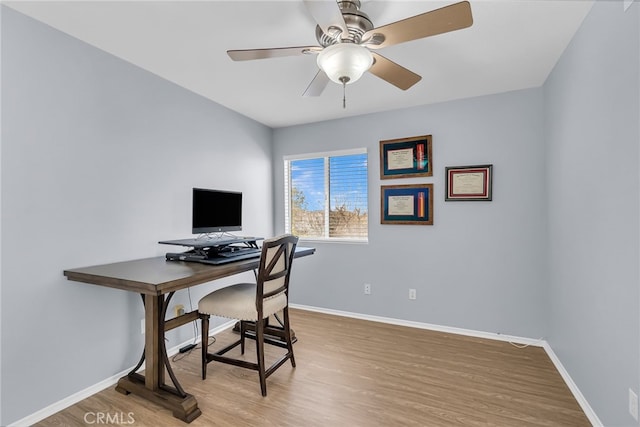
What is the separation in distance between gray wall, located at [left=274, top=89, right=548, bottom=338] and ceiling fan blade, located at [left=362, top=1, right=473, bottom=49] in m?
1.85

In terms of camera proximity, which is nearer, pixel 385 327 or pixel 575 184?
pixel 575 184

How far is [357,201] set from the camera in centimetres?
362

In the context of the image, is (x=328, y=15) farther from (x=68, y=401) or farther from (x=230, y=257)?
(x=68, y=401)

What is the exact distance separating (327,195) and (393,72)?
2.10 meters

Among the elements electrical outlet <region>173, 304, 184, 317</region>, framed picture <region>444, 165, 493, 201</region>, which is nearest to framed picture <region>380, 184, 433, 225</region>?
framed picture <region>444, 165, 493, 201</region>

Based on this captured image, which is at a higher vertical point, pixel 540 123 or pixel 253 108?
pixel 253 108

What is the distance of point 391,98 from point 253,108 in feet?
4.73

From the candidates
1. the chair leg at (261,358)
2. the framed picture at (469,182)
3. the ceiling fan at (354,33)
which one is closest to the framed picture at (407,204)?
the framed picture at (469,182)

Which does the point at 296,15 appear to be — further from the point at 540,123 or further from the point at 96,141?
the point at 540,123

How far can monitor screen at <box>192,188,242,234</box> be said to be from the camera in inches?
95.7

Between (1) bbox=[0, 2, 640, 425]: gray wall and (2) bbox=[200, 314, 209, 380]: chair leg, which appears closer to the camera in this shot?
(1) bbox=[0, 2, 640, 425]: gray wall

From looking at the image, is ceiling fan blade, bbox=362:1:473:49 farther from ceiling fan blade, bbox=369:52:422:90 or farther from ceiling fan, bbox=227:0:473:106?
ceiling fan blade, bbox=369:52:422:90

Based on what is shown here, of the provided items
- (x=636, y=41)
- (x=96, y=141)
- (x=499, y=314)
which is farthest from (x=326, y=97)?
(x=499, y=314)

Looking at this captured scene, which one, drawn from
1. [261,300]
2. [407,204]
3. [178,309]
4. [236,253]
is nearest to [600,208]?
[407,204]
